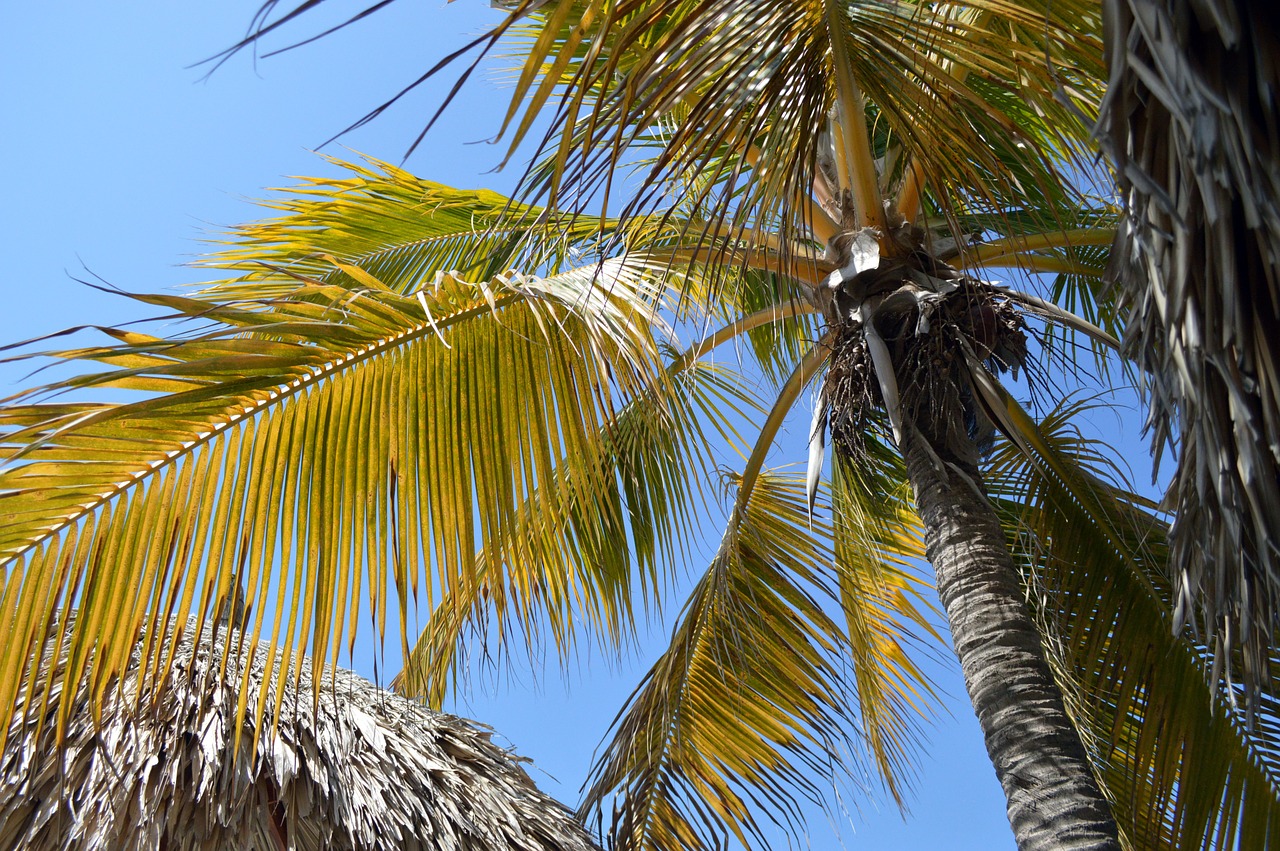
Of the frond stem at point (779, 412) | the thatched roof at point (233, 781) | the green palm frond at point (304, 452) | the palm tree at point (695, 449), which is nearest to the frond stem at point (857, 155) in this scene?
the palm tree at point (695, 449)

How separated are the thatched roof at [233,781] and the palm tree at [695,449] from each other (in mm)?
333

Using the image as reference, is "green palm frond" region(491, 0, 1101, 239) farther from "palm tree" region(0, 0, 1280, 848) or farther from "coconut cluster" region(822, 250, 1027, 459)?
"coconut cluster" region(822, 250, 1027, 459)

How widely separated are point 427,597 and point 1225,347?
1953mm

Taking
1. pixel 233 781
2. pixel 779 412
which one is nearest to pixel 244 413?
pixel 233 781

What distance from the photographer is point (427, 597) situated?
263cm

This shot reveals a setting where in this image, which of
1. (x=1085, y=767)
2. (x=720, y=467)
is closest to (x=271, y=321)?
(x=720, y=467)

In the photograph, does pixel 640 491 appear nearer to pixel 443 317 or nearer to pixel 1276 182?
pixel 443 317

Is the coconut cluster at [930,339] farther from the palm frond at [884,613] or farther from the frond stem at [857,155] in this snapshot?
the palm frond at [884,613]

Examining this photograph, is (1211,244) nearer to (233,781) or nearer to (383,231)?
(233,781)

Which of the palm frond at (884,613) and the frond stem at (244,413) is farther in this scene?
the palm frond at (884,613)

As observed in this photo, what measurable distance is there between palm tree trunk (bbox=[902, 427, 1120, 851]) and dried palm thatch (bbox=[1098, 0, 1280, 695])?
1.40m

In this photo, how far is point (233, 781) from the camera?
3082 mm

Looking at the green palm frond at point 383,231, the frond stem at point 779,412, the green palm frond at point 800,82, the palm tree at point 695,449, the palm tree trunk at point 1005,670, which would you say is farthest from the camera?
the green palm frond at point 383,231

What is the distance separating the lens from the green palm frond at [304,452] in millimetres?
2354
